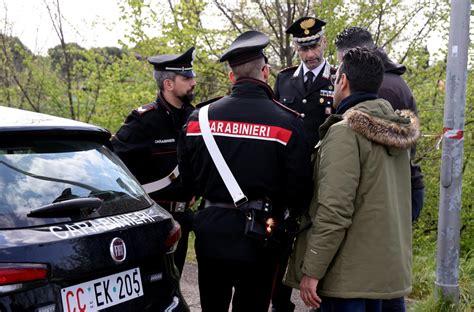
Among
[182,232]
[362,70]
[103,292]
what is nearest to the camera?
[103,292]

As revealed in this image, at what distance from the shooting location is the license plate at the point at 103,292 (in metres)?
2.31

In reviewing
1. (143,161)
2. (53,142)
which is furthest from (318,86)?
(53,142)

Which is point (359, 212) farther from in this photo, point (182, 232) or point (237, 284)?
point (182, 232)

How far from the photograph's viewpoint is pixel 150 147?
4137 mm

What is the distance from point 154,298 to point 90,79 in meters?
7.94

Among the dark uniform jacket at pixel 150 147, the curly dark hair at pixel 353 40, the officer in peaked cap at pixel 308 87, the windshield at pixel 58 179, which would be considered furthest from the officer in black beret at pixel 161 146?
the curly dark hair at pixel 353 40

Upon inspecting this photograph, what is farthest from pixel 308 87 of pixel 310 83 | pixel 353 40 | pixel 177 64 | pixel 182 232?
pixel 182 232

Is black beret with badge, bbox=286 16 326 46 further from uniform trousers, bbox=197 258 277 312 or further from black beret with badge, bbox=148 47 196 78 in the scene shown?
uniform trousers, bbox=197 258 277 312

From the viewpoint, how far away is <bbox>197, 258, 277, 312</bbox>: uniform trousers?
10.1 feet

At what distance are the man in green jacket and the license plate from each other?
81 cm

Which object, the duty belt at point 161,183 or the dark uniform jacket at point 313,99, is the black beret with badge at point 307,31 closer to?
the dark uniform jacket at point 313,99

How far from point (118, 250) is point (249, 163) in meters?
0.81

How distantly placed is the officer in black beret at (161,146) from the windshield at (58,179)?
1.06m

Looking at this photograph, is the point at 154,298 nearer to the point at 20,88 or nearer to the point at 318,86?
the point at 318,86
